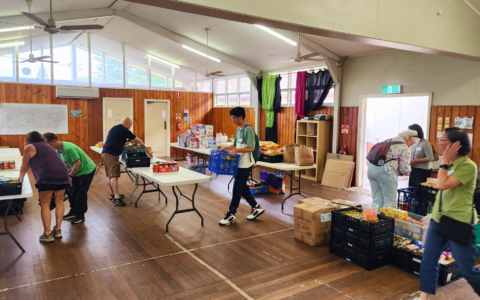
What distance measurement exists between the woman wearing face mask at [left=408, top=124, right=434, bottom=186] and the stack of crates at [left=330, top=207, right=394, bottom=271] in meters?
1.90

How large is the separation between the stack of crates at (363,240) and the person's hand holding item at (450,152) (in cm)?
120

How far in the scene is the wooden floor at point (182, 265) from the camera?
3109 millimetres

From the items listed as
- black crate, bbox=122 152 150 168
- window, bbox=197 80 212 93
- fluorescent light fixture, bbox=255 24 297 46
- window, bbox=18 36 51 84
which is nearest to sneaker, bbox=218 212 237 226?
black crate, bbox=122 152 150 168

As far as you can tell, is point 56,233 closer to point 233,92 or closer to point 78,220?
point 78,220

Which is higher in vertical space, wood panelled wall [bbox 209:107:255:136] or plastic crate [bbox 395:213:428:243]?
wood panelled wall [bbox 209:107:255:136]

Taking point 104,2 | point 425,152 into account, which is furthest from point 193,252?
point 104,2

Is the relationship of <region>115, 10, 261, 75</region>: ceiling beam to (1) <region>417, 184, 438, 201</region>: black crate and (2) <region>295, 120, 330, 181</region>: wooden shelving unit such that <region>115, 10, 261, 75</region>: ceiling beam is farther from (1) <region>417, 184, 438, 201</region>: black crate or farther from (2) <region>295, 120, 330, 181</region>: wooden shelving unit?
(1) <region>417, 184, 438, 201</region>: black crate

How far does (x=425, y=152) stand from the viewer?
5199mm

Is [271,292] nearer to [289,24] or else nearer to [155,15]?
[289,24]

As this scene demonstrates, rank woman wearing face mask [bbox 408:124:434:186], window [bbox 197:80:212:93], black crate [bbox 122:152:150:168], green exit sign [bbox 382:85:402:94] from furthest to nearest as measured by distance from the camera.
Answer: window [bbox 197:80:212:93]
green exit sign [bbox 382:85:402:94]
black crate [bbox 122:152:150:168]
woman wearing face mask [bbox 408:124:434:186]

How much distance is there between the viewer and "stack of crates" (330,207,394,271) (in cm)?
356

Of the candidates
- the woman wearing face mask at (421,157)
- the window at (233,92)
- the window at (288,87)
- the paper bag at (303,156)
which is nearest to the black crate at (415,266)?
the woman wearing face mask at (421,157)

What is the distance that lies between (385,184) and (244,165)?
6.16 ft

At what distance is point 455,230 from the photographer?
2439mm
